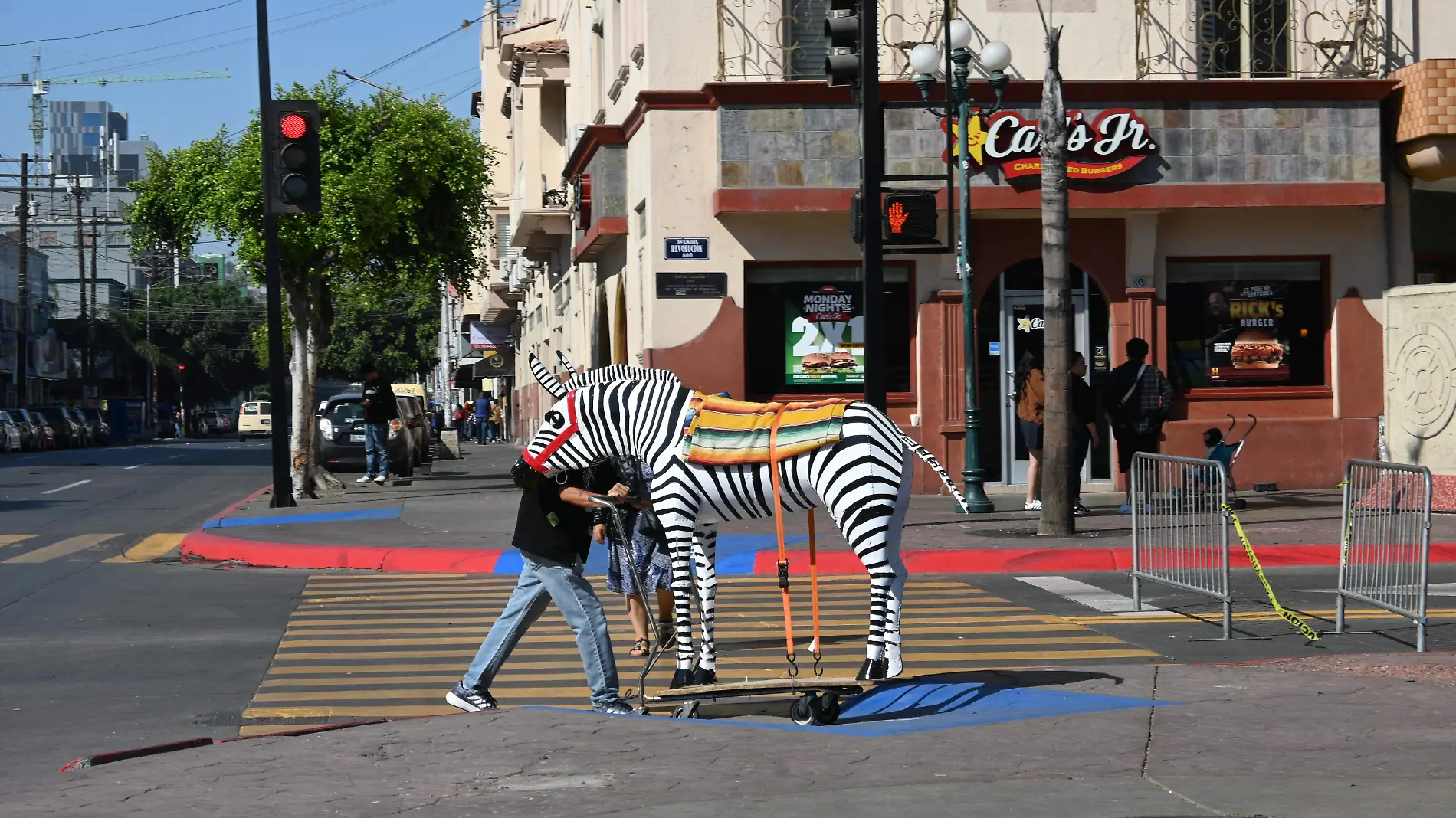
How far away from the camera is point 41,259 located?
94750 mm

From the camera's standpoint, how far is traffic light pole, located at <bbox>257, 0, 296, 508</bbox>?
68.0 feet

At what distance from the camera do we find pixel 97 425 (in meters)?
75.1

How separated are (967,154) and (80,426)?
59.5 m

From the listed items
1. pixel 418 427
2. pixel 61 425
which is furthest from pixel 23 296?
pixel 418 427

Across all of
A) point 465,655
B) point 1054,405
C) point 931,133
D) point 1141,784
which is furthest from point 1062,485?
point 1141,784

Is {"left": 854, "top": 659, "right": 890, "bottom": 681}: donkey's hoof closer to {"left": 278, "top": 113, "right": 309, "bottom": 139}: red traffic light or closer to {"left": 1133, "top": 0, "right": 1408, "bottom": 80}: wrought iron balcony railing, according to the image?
{"left": 278, "top": 113, "right": 309, "bottom": 139}: red traffic light

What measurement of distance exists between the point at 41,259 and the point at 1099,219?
3318 inches

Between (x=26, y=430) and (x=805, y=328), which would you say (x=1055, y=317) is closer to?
(x=805, y=328)

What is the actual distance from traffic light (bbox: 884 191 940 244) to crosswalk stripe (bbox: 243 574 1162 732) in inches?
117

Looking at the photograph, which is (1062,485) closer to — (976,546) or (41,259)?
(976,546)

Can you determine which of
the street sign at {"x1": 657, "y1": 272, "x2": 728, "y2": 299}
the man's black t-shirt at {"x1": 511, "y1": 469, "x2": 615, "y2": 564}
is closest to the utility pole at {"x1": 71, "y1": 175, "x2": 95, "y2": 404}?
the street sign at {"x1": 657, "y1": 272, "x2": 728, "y2": 299}

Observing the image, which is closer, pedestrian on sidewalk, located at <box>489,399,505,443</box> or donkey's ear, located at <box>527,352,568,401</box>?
donkey's ear, located at <box>527,352,568,401</box>

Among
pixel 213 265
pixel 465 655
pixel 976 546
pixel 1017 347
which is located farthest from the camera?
pixel 213 265

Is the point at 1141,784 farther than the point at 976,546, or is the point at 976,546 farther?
the point at 976,546
